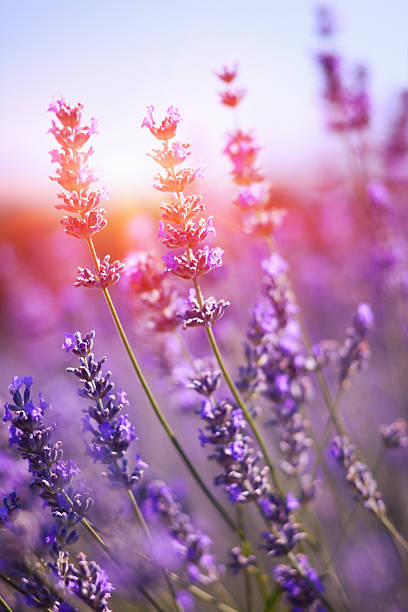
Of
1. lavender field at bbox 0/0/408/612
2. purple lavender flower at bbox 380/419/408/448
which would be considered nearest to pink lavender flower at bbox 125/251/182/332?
lavender field at bbox 0/0/408/612

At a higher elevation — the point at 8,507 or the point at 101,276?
the point at 101,276

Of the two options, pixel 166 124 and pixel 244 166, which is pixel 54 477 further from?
pixel 244 166

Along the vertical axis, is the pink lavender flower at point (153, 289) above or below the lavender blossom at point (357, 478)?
above

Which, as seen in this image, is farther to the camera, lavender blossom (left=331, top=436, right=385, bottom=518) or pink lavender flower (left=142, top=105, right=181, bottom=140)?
lavender blossom (left=331, top=436, right=385, bottom=518)

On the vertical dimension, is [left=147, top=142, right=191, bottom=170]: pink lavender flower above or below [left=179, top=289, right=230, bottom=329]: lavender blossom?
above

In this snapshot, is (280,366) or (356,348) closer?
(280,366)

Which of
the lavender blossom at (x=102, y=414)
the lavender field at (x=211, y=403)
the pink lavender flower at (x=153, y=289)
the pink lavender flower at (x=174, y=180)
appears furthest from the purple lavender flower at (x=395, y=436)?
the pink lavender flower at (x=174, y=180)

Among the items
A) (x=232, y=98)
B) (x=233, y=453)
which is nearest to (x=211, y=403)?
(x=233, y=453)

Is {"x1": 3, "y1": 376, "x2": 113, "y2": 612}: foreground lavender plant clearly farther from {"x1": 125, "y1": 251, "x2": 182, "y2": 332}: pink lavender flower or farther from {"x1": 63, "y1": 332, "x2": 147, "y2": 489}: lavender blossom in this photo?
{"x1": 125, "y1": 251, "x2": 182, "y2": 332}: pink lavender flower

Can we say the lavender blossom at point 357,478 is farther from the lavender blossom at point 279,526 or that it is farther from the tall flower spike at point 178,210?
the tall flower spike at point 178,210

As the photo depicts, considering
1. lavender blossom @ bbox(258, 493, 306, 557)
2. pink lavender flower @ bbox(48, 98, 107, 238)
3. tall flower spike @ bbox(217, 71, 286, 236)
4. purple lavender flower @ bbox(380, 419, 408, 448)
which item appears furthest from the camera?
purple lavender flower @ bbox(380, 419, 408, 448)

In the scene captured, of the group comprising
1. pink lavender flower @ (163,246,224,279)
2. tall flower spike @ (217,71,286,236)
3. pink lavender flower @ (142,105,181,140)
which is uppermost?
tall flower spike @ (217,71,286,236)

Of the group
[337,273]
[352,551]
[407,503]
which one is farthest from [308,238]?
[352,551]

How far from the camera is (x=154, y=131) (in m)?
0.99
